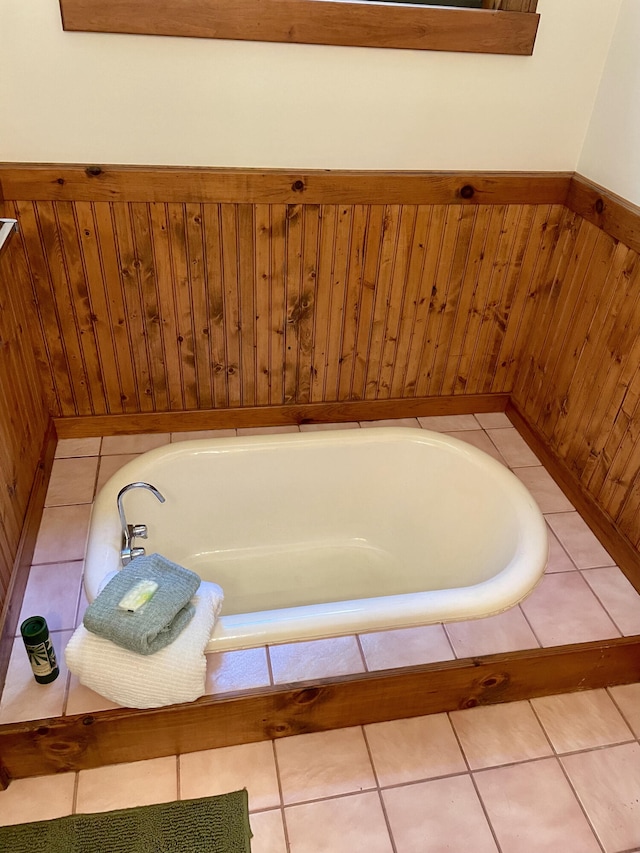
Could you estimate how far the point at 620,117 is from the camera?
1.81 meters

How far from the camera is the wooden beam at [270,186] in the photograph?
172 cm

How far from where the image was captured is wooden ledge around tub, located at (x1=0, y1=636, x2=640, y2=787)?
1.40 meters

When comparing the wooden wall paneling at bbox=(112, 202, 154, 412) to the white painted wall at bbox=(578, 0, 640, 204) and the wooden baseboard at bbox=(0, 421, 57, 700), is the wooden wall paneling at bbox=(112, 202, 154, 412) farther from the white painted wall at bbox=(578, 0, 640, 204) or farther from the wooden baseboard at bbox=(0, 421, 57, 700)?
the white painted wall at bbox=(578, 0, 640, 204)

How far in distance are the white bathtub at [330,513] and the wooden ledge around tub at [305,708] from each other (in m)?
0.30

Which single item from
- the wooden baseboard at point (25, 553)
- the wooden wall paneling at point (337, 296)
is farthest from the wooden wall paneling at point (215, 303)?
the wooden baseboard at point (25, 553)

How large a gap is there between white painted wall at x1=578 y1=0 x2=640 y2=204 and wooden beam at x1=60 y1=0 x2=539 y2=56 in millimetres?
254

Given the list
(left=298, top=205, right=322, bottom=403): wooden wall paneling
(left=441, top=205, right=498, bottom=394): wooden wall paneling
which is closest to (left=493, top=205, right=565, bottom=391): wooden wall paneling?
(left=441, top=205, right=498, bottom=394): wooden wall paneling

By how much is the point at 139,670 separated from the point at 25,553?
20.9 inches

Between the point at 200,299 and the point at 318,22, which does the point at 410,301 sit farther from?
the point at 318,22

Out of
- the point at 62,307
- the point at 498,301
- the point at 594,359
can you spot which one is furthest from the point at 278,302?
the point at 594,359

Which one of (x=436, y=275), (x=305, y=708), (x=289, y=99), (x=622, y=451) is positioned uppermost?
(x=289, y=99)

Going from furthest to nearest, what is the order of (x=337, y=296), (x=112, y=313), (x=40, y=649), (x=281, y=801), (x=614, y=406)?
(x=337, y=296), (x=112, y=313), (x=614, y=406), (x=281, y=801), (x=40, y=649)

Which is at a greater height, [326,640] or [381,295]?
[381,295]

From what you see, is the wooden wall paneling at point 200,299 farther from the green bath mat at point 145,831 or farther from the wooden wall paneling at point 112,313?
the green bath mat at point 145,831
